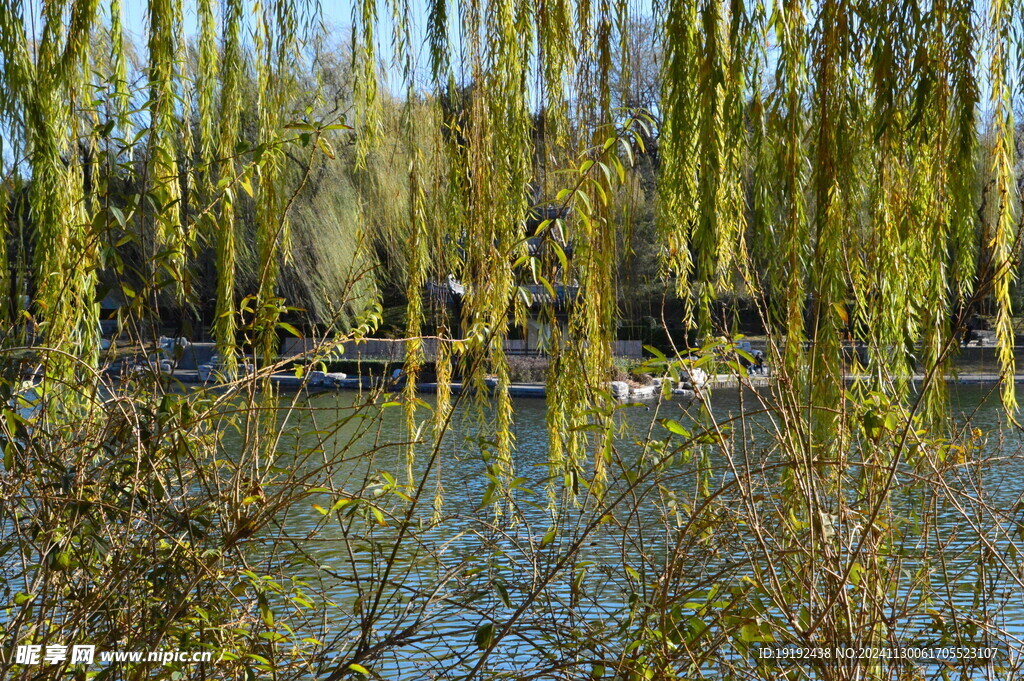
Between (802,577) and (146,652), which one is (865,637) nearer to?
(802,577)

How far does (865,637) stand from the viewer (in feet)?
4.55

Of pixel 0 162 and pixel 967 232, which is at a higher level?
pixel 0 162

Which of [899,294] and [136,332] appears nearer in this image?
[899,294]

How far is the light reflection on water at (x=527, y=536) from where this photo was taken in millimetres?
1599

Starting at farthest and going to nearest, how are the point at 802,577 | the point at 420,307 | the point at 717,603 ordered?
the point at 420,307 < the point at 717,603 < the point at 802,577

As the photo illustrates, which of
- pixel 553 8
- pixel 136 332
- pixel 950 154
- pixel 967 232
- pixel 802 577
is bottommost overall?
pixel 802 577

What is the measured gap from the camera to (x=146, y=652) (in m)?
1.33

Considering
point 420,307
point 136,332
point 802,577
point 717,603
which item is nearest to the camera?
point 802,577

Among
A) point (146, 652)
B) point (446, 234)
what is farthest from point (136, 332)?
point (446, 234)

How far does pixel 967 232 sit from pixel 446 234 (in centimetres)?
102

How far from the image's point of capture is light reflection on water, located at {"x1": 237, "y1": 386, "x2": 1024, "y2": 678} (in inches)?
62.9

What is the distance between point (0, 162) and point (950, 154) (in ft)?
5.15

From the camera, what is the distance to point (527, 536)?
2211 mm

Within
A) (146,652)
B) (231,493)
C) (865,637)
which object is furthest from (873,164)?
(146,652)
